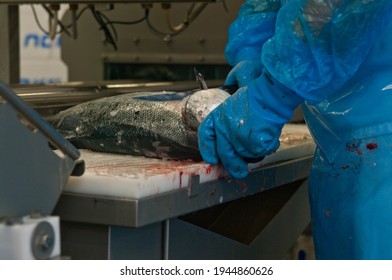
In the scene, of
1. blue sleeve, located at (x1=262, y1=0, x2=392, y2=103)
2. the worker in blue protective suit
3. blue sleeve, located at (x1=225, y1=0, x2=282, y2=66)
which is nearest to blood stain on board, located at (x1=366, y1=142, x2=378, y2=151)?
the worker in blue protective suit

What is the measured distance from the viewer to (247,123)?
1.20 m

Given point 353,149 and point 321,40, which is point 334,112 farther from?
point 321,40

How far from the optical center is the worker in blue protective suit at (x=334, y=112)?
117 centimetres

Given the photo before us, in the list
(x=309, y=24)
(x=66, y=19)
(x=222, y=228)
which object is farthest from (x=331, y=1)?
(x=66, y=19)

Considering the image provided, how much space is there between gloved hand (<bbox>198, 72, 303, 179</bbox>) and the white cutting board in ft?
0.13

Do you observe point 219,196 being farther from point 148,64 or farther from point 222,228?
A: point 148,64

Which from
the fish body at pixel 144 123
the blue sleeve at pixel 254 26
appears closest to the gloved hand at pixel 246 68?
the blue sleeve at pixel 254 26

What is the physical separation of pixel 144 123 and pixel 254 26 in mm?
410

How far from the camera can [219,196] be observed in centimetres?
128

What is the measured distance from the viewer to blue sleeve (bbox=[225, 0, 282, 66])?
1.54m

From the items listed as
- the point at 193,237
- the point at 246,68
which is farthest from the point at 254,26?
the point at 193,237

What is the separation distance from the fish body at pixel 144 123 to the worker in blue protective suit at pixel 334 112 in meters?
0.05

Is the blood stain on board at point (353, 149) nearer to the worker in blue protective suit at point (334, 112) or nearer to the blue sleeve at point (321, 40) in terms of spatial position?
the worker in blue protective suit at point (334, 112)

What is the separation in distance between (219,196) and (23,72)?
4.48m
